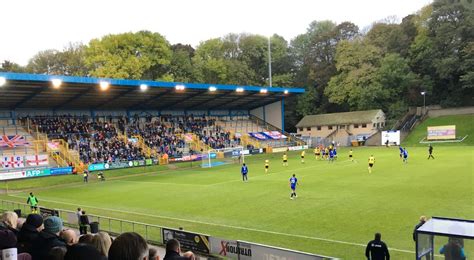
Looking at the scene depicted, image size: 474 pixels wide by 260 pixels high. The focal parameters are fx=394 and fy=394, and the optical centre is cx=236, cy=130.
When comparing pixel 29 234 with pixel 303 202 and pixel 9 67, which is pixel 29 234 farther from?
pixel 9 67

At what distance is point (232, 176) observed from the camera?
36.5 meters

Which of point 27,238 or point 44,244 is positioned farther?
point 27,238

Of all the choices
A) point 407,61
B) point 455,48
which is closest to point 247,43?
point 407,61

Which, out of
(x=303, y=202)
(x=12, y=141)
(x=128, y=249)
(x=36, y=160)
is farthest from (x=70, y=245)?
(x=12, y=141)

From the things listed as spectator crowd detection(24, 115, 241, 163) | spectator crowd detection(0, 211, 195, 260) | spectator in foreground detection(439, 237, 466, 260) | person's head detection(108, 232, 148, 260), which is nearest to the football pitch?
spectator in foreground detection(439, 237, 466, 260)

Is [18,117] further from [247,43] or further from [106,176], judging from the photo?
[247,43]

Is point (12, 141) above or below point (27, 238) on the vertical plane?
above

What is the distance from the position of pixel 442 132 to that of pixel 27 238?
218 ft

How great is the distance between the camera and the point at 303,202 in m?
21.6

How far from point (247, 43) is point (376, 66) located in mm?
29717

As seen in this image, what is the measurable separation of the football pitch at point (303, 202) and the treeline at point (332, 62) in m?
38.9

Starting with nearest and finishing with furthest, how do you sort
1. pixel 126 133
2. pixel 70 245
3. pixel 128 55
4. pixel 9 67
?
1. pixel 70 245
2. pixel 126 133
3. pixel 128 55
4. pixel 9 67

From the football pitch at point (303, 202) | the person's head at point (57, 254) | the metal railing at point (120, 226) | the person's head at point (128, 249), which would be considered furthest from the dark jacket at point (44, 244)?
the metal railing at point (120, 226)

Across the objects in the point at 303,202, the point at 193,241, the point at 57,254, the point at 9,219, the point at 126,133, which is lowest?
the point at 303,202
